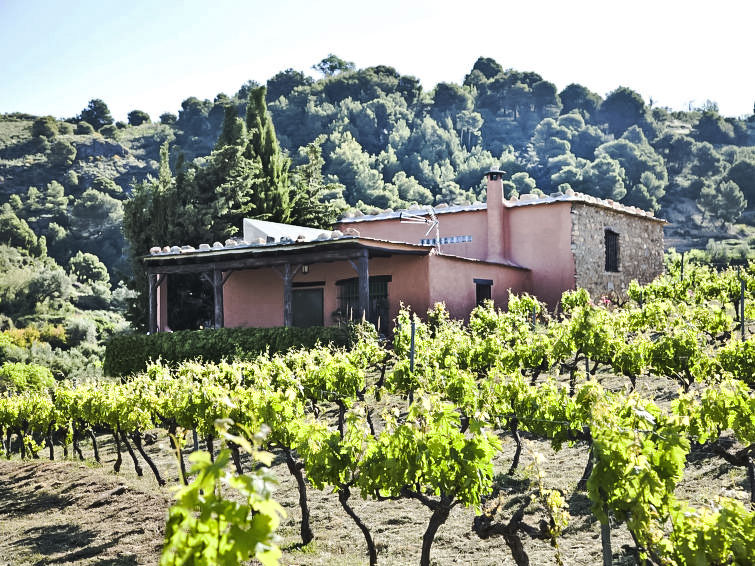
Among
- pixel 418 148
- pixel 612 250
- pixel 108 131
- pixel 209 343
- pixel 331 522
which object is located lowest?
pixel 331 522

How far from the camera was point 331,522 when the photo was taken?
8133 mm

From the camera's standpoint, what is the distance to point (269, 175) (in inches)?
1175

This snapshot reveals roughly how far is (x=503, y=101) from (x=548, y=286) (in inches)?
2853

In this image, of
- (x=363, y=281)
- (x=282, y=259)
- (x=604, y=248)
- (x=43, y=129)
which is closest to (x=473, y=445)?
(x=363, y=281)

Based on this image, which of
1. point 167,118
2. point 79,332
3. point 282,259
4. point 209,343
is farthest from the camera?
point 167,118

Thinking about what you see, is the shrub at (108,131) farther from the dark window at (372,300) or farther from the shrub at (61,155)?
the dark window at (372,300)

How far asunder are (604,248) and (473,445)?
690 inches

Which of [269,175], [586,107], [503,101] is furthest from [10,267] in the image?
[586,107]

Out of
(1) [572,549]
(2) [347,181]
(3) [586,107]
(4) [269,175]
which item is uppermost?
(3) [586,107]

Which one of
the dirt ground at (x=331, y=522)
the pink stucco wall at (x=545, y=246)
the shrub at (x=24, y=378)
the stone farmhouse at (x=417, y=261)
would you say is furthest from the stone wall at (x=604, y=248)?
the shrub at (x=24, y=378)

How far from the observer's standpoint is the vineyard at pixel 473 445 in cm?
360

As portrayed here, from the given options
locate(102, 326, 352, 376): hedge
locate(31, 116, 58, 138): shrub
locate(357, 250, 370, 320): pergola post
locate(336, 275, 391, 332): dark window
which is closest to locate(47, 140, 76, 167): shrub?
locate(31, 116, 58, 138): shrub

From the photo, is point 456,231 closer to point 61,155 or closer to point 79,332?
point 79,332

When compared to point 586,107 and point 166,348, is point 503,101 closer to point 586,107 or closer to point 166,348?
point 586,107
